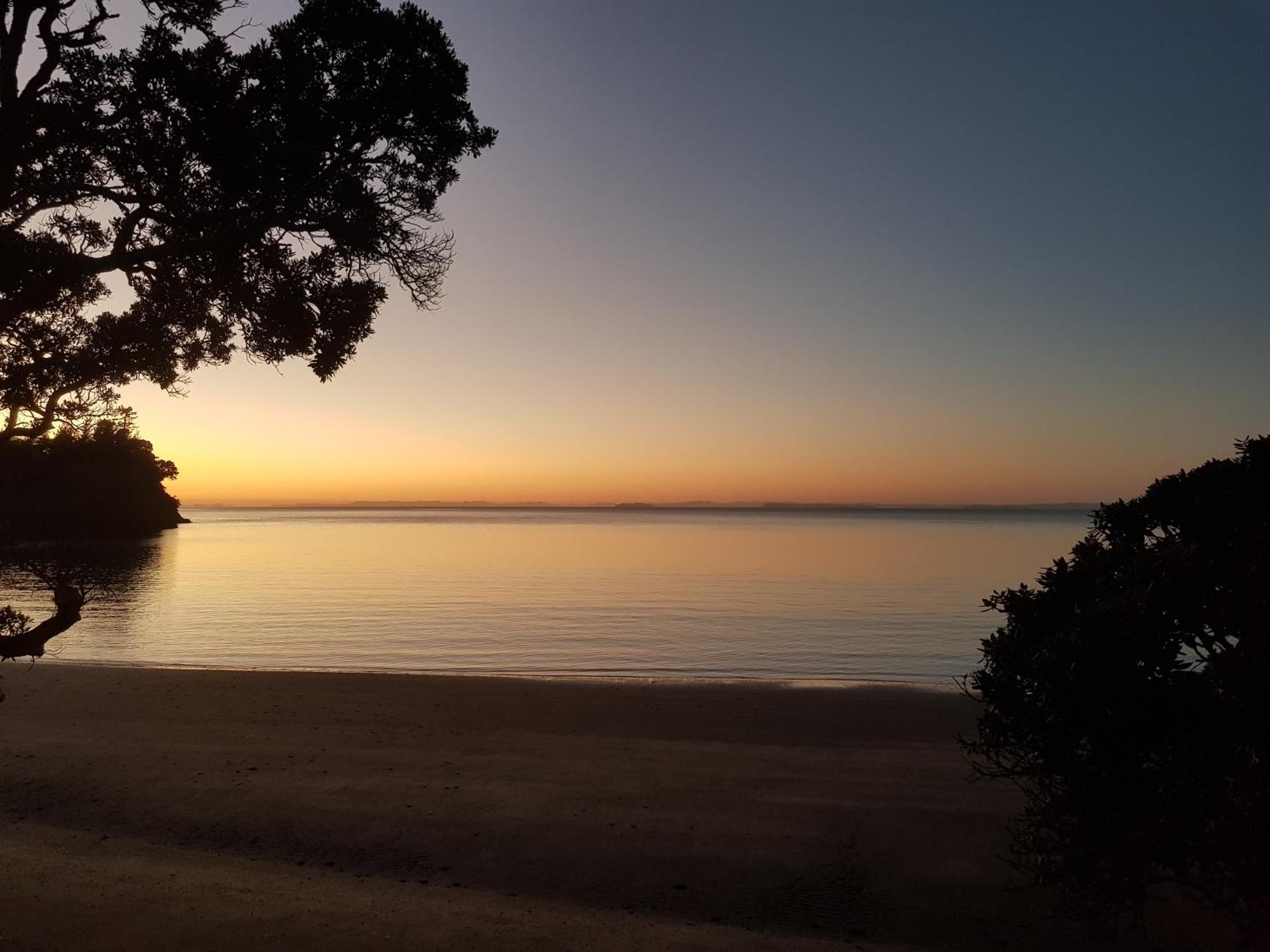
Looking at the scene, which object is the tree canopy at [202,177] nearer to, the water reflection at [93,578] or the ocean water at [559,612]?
the water reflection at [93,578]

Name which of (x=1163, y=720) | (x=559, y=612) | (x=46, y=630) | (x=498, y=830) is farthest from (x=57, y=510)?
(x=559, y=612)

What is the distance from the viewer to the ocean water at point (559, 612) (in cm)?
2175

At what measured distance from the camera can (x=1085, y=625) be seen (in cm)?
482

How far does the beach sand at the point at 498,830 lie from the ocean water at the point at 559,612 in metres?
7.07

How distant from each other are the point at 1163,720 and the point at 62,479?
7931mm

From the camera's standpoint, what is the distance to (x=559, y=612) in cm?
3173

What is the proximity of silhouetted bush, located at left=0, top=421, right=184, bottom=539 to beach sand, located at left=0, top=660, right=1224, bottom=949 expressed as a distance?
3010 mm

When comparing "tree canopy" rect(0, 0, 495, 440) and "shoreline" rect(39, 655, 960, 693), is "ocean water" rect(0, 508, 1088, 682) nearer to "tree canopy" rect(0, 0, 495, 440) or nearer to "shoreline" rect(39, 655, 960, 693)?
"shoreline" rect(39, 655, 960, 693)

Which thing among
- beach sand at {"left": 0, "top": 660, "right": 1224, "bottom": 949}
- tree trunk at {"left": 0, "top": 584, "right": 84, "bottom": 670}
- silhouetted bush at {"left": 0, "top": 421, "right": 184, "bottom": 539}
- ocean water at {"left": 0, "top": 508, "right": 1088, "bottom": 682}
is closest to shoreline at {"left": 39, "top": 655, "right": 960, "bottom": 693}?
ocean water at {"left": 0, "top": 508, "right": 1088, "bottom": 682}

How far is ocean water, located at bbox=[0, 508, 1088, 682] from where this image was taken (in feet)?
71.4

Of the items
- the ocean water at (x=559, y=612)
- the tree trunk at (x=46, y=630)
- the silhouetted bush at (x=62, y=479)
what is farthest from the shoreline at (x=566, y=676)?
the tree trunk at (x=46, y=630)

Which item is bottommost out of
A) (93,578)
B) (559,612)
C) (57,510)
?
(559,612)

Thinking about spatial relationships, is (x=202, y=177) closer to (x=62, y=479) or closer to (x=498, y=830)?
(x=62, y=479)

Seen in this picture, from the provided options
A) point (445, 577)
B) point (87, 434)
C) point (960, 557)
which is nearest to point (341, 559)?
point (445, 577)
